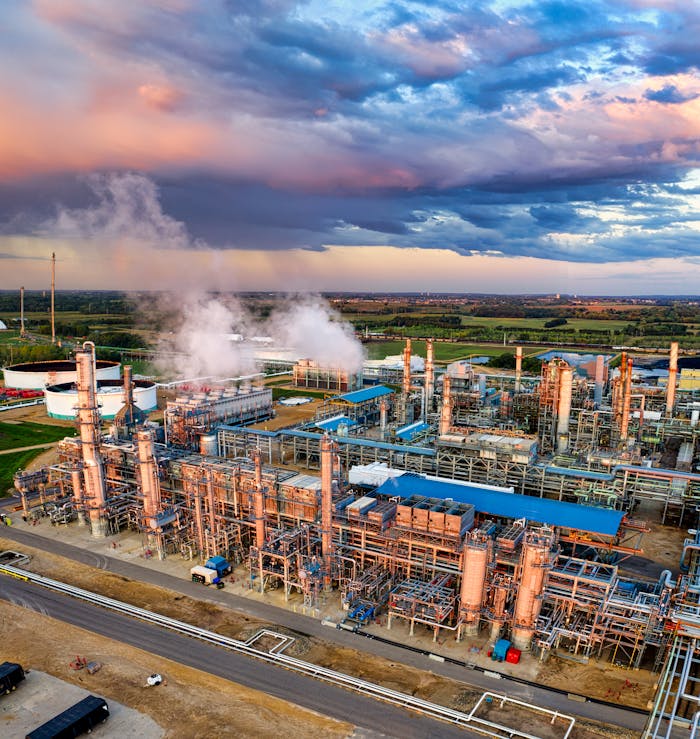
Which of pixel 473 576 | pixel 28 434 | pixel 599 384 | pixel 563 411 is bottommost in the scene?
pixel 28 434

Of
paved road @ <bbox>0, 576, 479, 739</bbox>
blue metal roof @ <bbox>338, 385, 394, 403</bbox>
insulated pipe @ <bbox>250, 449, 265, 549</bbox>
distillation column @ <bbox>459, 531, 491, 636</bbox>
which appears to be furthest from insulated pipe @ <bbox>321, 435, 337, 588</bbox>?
blue metal roof @ <bbox>338, 385, 394, 403</bbox>

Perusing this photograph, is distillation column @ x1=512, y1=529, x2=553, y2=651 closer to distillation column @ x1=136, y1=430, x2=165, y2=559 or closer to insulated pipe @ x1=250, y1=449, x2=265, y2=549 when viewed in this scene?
insulated pipe @ x1=250, y1=449, x2=265, y2=549

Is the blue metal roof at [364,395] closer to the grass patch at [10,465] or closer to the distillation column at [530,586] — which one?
the grass patch at [10,465]

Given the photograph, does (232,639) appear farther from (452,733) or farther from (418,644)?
(452,733)

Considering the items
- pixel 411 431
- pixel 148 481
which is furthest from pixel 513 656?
pixel 411 431

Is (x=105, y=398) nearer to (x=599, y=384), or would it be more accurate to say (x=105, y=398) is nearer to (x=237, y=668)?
(x=237, y=668)

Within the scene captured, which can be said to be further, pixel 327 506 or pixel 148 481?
pixel 148 481
